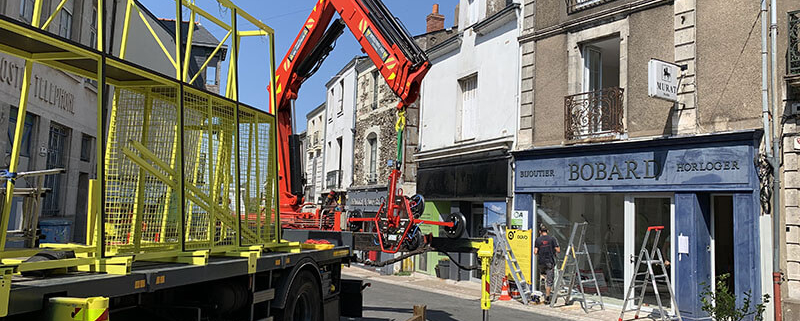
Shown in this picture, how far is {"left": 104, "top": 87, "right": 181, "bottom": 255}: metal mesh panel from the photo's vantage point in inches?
172

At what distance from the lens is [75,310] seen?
3234 millimetres

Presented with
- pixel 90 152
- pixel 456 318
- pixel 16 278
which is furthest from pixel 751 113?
pixel 16 278

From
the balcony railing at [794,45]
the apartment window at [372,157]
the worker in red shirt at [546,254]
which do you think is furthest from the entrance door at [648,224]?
the apartment window at [372,157]

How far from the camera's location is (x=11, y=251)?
388 cm

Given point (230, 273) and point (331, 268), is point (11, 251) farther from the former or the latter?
point (331, 268)

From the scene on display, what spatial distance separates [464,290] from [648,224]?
168 inches

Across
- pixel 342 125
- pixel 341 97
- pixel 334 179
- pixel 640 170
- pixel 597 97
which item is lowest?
pixel 640 170

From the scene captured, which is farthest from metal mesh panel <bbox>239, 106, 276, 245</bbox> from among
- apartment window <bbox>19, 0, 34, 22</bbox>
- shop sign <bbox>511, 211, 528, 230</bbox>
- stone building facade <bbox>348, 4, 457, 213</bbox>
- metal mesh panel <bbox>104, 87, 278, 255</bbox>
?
stone building facade <bbox>348, 4, 457, 213</bbox>

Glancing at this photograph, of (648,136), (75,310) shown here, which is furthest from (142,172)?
(648,136)

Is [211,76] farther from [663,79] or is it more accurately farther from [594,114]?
[594,114]

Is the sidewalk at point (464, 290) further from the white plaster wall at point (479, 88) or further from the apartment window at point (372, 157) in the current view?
the white plaster wall at point (479, 88)

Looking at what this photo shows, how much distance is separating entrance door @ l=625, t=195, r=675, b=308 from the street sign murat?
5.64 ft

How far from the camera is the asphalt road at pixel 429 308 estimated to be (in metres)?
9.73

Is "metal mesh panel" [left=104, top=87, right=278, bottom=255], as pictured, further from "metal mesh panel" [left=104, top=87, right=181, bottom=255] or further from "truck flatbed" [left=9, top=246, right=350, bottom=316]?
"truck flatbed" [left=9, top=246, right=350, bottom=316]
